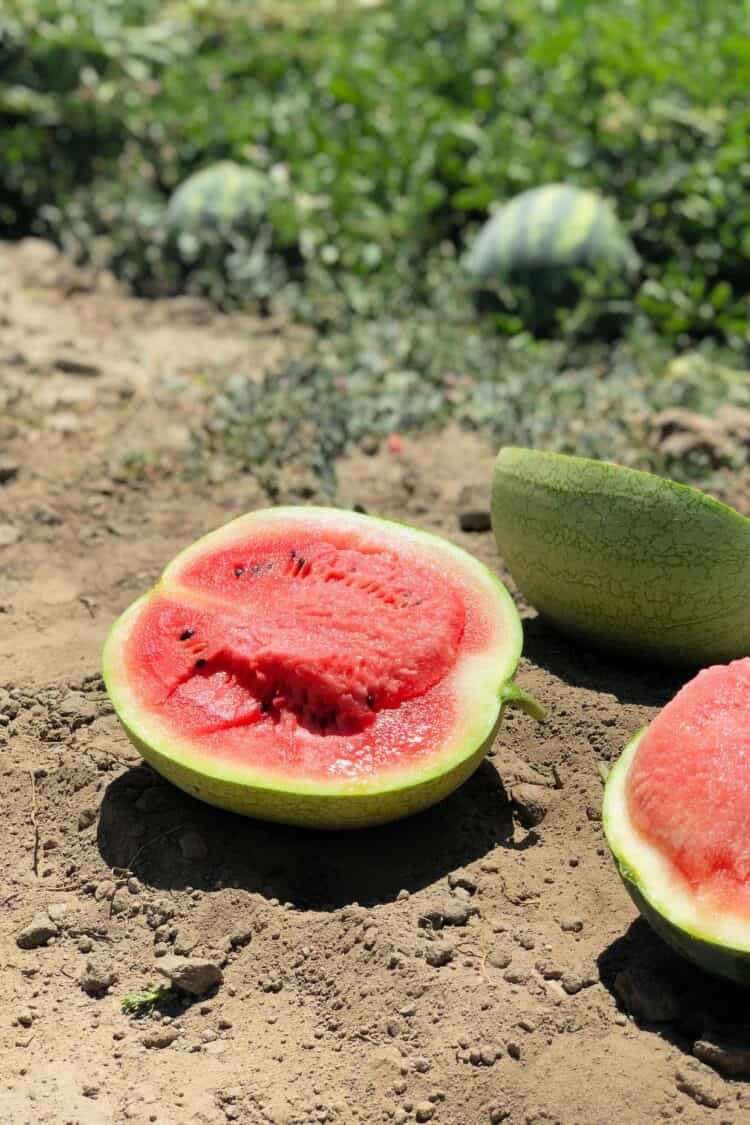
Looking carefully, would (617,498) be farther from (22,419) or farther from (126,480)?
(22,419)

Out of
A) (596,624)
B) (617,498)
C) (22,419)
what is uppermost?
(617,498)

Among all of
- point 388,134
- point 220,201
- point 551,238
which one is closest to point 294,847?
point 551,238

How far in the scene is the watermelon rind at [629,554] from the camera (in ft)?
11.4

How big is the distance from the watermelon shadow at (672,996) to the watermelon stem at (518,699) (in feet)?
1.87

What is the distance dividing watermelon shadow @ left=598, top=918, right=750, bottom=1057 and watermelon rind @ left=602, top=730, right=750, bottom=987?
0.12m

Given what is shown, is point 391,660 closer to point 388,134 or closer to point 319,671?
point 319,671

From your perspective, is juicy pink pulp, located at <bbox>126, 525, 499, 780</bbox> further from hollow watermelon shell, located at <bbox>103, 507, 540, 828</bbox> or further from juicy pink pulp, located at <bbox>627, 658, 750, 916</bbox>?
juicy pink pulp, located at <bbox>627, 658, 750, 916</bbox>

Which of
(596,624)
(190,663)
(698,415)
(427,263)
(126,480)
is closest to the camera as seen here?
(190,663)

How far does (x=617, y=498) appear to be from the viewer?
3.50 meters

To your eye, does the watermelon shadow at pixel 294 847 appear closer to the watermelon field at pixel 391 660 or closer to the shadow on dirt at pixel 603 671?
the watermelon field at pixel 391 660

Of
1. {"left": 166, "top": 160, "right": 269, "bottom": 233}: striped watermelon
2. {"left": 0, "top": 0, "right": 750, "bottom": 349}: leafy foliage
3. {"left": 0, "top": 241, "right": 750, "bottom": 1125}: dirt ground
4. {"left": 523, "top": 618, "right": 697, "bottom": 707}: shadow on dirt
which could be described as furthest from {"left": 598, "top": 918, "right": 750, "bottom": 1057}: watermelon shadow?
{"left": 166, "top": 160, "right": 269, "bottom": 233}: striped watermelon

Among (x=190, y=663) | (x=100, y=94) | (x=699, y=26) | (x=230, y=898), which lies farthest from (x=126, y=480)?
(x=699, y=26)

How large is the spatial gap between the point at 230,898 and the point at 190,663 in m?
0.55

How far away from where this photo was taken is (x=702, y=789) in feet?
9.01
